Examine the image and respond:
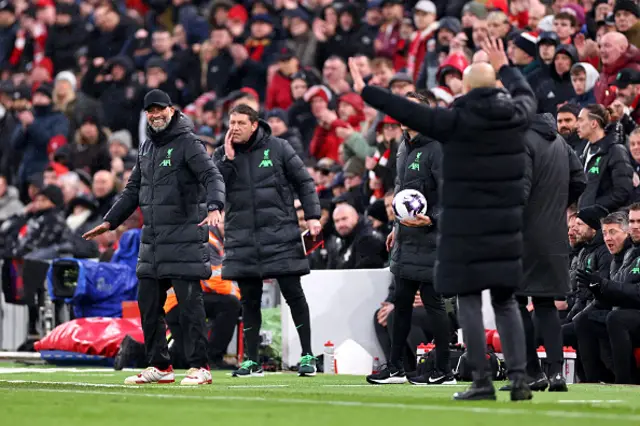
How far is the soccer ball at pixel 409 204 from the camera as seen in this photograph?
37.6 ft

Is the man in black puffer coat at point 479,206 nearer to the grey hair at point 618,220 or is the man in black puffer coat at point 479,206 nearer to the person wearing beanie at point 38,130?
the grey hair at point 618,220

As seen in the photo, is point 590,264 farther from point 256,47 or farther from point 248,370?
point 256,47

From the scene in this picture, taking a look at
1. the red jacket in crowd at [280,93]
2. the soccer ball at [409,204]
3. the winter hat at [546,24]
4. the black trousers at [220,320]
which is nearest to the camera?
the soccer ball at [409,204]

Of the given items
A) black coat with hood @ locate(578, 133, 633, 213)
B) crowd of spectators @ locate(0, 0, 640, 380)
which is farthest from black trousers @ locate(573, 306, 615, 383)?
black coat with hood @ locate(578, 133, 633, 213)

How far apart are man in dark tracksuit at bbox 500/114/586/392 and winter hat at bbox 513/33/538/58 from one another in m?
6.76

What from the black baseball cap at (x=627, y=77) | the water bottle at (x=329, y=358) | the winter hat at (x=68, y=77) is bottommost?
the water bottle at (x=329, y=358)

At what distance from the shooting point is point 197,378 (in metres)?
11.3

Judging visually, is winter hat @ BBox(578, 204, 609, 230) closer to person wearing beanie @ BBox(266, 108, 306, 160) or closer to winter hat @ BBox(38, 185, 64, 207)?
person wearing beanie @ BBox(266, 108, 306, 160)

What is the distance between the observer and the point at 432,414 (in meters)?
7.73

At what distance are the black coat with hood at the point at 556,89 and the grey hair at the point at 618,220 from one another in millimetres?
3258

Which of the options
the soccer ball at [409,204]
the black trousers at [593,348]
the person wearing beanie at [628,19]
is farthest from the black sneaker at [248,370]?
the person wearing beanie at [628,19]

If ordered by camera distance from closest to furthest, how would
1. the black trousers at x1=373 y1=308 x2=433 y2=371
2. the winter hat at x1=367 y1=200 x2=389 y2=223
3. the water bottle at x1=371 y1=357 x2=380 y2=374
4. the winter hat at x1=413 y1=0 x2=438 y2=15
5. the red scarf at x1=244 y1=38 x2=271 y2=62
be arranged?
the black trousers at x1=373 y1=308 x2=433 y2=371 < the water bottle at x1=371 y1=357 x2=380 y2=374 < the winter hat at x1=367 y1=200 x2=389 y2=223 < the winter hat at x1=413 y1=0 x2=438 y2=15 < the red scarf at x1=244 y1=38 x2=271 y2=62

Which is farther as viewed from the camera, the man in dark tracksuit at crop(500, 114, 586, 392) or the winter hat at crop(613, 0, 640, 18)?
the winter hat at crop(613, 0, 640, 18)

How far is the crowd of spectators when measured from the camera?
51.2 feet
